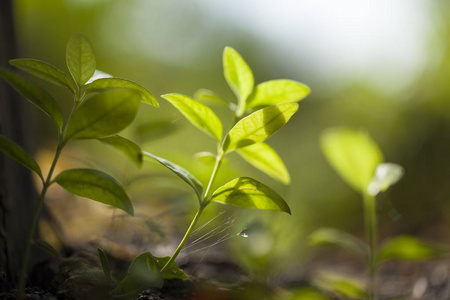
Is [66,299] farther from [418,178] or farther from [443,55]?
[443,55]

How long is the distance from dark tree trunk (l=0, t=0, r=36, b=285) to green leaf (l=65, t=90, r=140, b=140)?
25 centimetres

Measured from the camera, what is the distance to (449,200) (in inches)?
94.3

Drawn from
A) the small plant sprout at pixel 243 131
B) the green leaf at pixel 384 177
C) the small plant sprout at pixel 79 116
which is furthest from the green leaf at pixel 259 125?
the green leaf at pixel 384 177

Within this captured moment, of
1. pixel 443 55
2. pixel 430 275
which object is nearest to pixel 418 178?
pixel 443 55

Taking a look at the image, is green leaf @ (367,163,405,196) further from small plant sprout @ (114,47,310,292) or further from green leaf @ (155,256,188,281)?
green leaf @ (155,256,188,281)

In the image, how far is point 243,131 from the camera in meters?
0.48

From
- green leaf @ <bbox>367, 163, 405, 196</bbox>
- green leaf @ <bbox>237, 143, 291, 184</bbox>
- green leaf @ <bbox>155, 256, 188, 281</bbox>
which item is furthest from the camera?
green leaf @ <bbox>367, 163, 405, 196</bbox>

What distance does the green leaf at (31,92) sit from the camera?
42cm

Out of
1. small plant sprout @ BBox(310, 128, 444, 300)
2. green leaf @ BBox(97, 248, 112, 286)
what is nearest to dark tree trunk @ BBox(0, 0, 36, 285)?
green leaf @ BBox(97, 248, 112, 286)

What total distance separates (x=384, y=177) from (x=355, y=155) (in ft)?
0.33

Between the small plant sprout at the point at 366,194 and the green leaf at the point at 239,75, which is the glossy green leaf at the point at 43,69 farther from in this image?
the small plant sprout at the point at 366,194

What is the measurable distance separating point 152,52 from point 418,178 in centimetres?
211

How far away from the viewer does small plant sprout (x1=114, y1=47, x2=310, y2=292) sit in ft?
1.53

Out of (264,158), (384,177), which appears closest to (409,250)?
(384,177)
